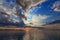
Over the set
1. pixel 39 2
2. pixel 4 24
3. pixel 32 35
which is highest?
pixel 39 2

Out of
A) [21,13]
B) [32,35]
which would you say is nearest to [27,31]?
[32,35]

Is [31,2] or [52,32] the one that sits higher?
[31,2]

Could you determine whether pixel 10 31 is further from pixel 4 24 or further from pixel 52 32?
pixel 52 32

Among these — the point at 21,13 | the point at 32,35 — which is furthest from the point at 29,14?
the point at 32,35

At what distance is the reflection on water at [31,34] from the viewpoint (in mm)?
2236

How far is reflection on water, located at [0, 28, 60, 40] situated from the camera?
224cm

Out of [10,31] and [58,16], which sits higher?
[58,16]

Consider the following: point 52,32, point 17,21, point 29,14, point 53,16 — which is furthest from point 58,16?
point 17,21

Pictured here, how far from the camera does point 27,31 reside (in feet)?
7.38

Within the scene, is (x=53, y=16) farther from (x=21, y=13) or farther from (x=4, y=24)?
(x=4, y=24)

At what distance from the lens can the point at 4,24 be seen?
226cm

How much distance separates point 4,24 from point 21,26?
8.1 inches

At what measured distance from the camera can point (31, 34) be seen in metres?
2.25

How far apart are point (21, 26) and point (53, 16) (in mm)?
402
